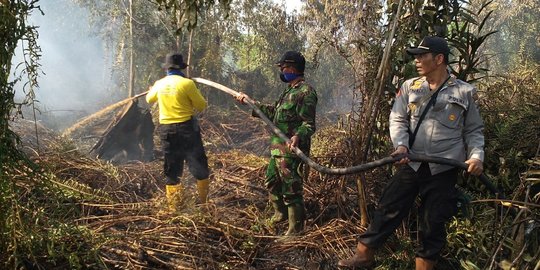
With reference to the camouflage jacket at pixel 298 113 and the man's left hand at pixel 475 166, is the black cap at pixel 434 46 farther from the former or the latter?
the camouflage jacket at pixel 298 113

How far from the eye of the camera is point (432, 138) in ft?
8.74

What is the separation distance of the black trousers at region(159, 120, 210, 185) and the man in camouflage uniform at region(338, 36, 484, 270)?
2382mm

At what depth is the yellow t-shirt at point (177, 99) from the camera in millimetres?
4297

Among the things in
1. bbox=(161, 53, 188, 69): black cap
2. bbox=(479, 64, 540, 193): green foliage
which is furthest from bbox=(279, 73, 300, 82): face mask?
bbox=(479, 64, 540, 193): green foliage

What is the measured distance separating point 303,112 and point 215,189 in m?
2.11

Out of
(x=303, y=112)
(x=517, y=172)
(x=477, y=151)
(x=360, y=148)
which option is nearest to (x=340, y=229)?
(x=360, y=148)

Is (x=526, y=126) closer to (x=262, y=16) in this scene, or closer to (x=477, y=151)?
(x=477, y=151)

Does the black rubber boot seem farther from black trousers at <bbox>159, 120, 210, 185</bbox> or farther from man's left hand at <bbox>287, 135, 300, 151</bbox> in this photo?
black trousers at <bbox>159, 120, 210, 185</bbox>

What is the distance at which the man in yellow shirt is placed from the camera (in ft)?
14.2

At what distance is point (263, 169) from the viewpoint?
540 cm

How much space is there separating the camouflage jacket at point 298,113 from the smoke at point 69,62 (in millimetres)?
15807

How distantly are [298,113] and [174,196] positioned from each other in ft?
5.55

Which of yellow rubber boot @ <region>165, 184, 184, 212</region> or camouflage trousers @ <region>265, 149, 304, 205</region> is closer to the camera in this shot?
camouflage trousers @ <region>265, 149, 304, 205</region>

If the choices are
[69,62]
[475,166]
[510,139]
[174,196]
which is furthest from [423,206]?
[69,62]
